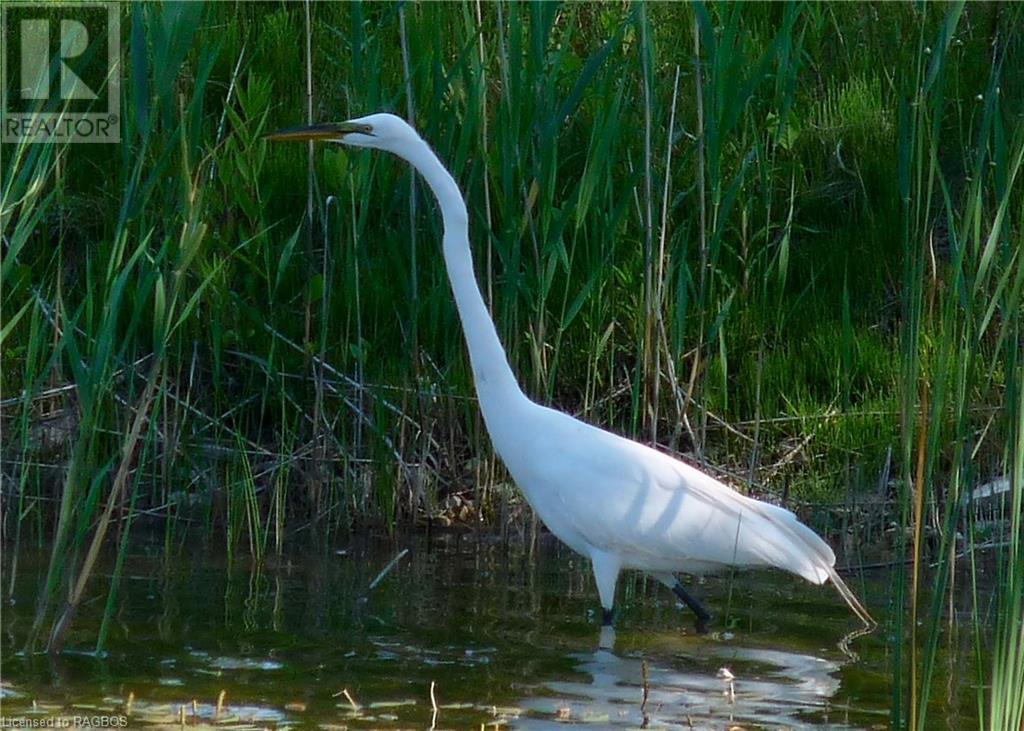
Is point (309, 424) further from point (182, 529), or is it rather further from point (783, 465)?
point (783, 465)

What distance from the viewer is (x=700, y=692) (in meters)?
4.04

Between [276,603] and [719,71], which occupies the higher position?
[719,71]

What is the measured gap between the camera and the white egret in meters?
4.66

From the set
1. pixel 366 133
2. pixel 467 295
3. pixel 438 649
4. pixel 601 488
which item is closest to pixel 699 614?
pixel 601 488

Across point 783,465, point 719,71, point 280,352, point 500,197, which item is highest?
point 719,71

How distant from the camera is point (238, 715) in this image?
3.54 m

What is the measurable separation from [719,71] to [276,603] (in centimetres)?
247

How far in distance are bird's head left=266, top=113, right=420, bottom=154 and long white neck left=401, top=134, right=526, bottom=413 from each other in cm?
6

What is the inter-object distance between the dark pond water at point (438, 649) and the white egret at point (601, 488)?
0.87 feet

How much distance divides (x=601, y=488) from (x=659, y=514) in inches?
8.4

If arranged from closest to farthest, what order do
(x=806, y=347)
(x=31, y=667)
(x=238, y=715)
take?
(x=238, y=715) → (x=31, y=667) → (x=806, y=347)

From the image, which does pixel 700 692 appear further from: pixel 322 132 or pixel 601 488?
pixel 322 132

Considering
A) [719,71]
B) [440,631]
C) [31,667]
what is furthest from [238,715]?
[719,71]

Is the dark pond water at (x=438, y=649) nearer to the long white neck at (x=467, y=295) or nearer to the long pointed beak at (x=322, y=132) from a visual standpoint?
the long white neck at (x=467, y=295)
